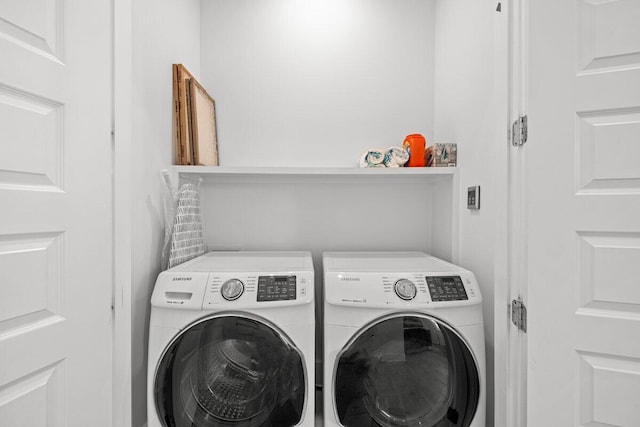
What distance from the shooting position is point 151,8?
1394mm

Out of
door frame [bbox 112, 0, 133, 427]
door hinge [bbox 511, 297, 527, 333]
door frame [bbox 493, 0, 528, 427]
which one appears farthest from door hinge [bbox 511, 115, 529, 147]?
door frame [bbox 112, 0, 133, 427]

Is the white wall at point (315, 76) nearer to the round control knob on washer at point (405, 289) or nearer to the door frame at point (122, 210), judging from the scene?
the door frame at point (122, 210)

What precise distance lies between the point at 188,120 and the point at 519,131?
144 centimetres

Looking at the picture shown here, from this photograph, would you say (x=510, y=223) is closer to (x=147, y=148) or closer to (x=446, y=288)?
(x=446, y=288)

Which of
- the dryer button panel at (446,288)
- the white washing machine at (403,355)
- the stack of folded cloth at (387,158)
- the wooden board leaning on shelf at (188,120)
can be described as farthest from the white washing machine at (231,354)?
the stack of folded cloth at (387,158)

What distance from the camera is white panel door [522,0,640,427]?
924mm

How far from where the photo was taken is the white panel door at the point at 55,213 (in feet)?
2.67

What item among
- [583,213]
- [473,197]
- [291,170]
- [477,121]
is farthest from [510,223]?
[291,170]

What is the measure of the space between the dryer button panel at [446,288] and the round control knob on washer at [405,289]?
64mm

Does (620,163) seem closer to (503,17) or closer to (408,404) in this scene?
(503,17)

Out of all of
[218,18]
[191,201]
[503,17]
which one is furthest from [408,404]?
[218,18]

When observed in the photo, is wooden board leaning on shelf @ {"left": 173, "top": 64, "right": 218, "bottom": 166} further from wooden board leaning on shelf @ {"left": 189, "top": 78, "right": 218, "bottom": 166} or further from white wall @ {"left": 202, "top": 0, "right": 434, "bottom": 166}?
white wall @ {"left": 202, "top": 0, "right": 434, "bottom": 166}

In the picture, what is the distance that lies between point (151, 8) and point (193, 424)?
1.66 meters

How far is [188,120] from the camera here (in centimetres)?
165
